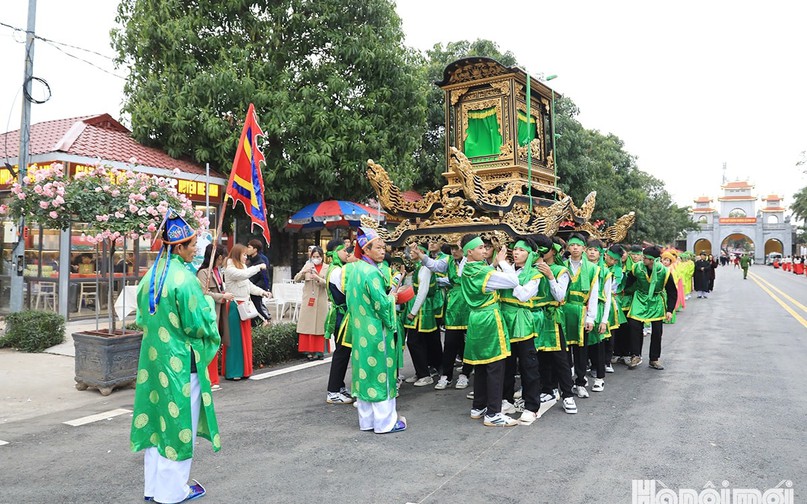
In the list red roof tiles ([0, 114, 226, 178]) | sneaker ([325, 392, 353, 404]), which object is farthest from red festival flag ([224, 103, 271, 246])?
red roof tiles ([0, 114, 226, 178])

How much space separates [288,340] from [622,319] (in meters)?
4.82

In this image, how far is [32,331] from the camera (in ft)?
27.8

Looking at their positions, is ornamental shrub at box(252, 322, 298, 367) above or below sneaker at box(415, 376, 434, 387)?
above

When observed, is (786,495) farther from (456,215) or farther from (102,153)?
(102,153)

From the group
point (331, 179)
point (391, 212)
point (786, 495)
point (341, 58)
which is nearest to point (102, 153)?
point (331, 179)

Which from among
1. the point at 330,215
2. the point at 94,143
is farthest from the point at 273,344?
the point at 94,143

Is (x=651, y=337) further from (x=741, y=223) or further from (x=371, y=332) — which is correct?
(x=741, y=223)

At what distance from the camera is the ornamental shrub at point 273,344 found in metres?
7.80

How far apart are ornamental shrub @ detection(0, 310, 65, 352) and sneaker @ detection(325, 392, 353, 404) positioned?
17.5ft

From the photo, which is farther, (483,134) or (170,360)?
(483,134)

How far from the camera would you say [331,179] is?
13.4 m

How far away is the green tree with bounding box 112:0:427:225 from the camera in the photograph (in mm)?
12641

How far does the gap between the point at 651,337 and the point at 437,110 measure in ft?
45.5

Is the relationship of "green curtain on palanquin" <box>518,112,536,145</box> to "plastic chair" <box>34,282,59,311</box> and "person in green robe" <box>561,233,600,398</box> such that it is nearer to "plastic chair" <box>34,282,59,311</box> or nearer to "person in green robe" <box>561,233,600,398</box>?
"person in green robe" <box>561,233,600,398</box>
